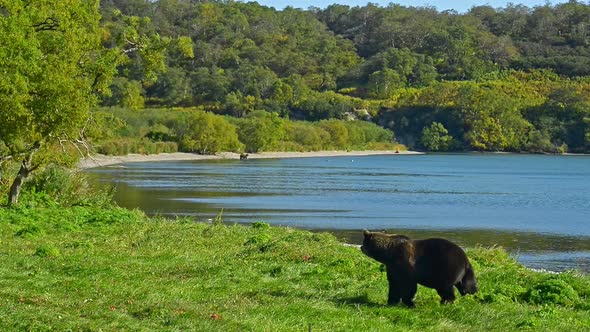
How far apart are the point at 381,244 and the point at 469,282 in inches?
48.7

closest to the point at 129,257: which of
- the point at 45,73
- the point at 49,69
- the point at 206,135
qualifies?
the point at 45,73

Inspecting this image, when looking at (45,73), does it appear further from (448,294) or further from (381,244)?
(448,294)

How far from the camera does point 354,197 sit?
54.9m

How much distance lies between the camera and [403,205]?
49406 millimetres

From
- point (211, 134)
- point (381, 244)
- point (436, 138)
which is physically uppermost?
point (381, 244)

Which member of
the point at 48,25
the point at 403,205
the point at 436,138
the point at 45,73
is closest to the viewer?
the point at 45,73

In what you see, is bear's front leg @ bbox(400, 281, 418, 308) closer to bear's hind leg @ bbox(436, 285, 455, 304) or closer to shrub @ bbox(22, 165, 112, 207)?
bear's hind leg @ bbox(436, 285, 455, 304)

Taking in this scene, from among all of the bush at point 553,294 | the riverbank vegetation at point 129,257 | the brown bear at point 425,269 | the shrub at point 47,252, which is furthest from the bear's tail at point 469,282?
the shrub at point 47,252

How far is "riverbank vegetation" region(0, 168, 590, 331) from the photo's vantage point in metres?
10.1

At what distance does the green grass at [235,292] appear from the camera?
33.0 feet

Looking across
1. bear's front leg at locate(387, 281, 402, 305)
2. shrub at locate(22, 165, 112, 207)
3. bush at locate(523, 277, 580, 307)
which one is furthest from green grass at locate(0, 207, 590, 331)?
shrub at locate(22, 165, 112, 207)

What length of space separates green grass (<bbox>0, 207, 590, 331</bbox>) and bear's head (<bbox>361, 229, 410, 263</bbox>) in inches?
23.7

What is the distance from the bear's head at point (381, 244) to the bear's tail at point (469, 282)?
871mm

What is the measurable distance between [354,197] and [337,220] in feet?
52.0
